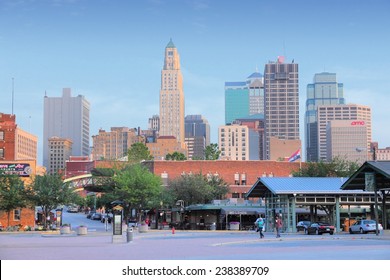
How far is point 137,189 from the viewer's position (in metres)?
84.8

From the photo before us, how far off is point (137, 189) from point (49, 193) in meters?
11.0

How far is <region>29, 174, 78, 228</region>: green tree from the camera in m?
78.2

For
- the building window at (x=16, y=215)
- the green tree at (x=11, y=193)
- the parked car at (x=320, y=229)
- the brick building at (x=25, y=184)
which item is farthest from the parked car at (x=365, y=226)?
the building window at (x=16, y=215)

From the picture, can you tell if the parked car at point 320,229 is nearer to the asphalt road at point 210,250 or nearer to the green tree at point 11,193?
the asphalt road at point 210,250

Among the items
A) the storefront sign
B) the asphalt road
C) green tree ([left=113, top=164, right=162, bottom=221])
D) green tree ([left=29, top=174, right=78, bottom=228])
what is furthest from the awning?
the asphalt road

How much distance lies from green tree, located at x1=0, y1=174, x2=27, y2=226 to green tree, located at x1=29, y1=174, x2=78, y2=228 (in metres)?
1.19

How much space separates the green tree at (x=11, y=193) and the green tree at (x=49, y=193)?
119 centimetres

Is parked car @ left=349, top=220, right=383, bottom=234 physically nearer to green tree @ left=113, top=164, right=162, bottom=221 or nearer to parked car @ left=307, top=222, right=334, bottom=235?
parked car @ left=307, top=222, right=334, bottom=235

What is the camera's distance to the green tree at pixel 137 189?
84.8 metres

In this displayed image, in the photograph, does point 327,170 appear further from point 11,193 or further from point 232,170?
point 11,193

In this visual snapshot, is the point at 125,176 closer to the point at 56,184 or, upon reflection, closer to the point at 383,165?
the point at 56,184

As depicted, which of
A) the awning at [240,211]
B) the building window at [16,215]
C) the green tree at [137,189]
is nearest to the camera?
the building window at [16,215]
